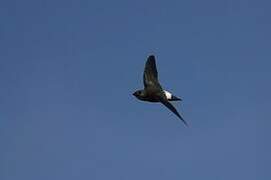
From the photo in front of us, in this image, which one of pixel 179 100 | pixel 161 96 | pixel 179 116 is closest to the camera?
pixel 179 116

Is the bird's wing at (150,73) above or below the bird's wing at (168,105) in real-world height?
above

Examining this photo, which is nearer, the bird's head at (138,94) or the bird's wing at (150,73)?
the bird's wing at (150,73)

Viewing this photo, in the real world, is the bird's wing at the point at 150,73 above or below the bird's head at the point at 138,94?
above

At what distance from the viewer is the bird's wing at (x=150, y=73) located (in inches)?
1206

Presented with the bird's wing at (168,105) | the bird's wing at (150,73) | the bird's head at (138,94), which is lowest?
the bird's wing at (168,105)

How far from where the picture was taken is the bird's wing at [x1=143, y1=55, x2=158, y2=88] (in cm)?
3062

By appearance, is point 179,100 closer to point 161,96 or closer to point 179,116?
point 161,96

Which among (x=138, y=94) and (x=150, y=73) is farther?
(x=138, y=94)

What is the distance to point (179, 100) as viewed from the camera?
32062 millimetres

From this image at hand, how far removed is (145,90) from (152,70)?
134 cm

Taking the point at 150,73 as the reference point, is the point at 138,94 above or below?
below

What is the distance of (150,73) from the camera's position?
30.9m

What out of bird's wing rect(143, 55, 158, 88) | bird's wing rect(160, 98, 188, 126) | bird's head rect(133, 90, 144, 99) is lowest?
bird's wing rect(160, 98, 188, 126)

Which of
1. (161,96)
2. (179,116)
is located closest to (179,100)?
(161,96)
